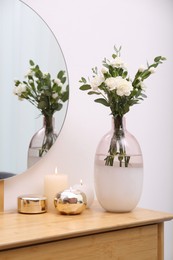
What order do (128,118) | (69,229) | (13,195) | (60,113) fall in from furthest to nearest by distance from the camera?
(128,118) → (60,113) → (13,195) → (69,229)

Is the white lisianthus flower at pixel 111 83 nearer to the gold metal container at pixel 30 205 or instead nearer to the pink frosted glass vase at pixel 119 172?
the pink frosted glass vase at pixel 119 172

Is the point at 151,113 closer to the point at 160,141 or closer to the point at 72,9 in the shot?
the point at 160,141

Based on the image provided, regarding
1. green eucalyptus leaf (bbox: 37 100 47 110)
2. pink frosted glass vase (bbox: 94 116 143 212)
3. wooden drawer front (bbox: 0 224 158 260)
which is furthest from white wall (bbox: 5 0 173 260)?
wooden drawer front (bbox: 0 224 158 260)

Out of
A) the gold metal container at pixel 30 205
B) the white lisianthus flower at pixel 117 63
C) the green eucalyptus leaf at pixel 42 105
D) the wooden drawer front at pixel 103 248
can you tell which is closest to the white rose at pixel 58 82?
the green eucalyptus leaf at pixel 42 105

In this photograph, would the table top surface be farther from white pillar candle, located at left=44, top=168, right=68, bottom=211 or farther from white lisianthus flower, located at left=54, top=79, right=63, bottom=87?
white lisianthus flower, located at left=54, top=79, right=63, bottom=87

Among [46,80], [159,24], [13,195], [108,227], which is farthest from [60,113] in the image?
[159,24]

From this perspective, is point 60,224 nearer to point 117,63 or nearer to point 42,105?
point 42,105

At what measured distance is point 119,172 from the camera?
1.50 meters

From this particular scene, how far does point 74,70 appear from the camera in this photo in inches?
70.0

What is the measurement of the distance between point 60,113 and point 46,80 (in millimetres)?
153

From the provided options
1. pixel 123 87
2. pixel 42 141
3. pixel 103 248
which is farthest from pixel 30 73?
pixel 103 248

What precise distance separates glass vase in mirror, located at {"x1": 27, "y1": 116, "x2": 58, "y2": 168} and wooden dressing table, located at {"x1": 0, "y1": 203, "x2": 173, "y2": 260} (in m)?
0.25

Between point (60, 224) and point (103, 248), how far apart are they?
6.4 inches

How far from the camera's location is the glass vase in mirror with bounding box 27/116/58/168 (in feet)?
5.28
